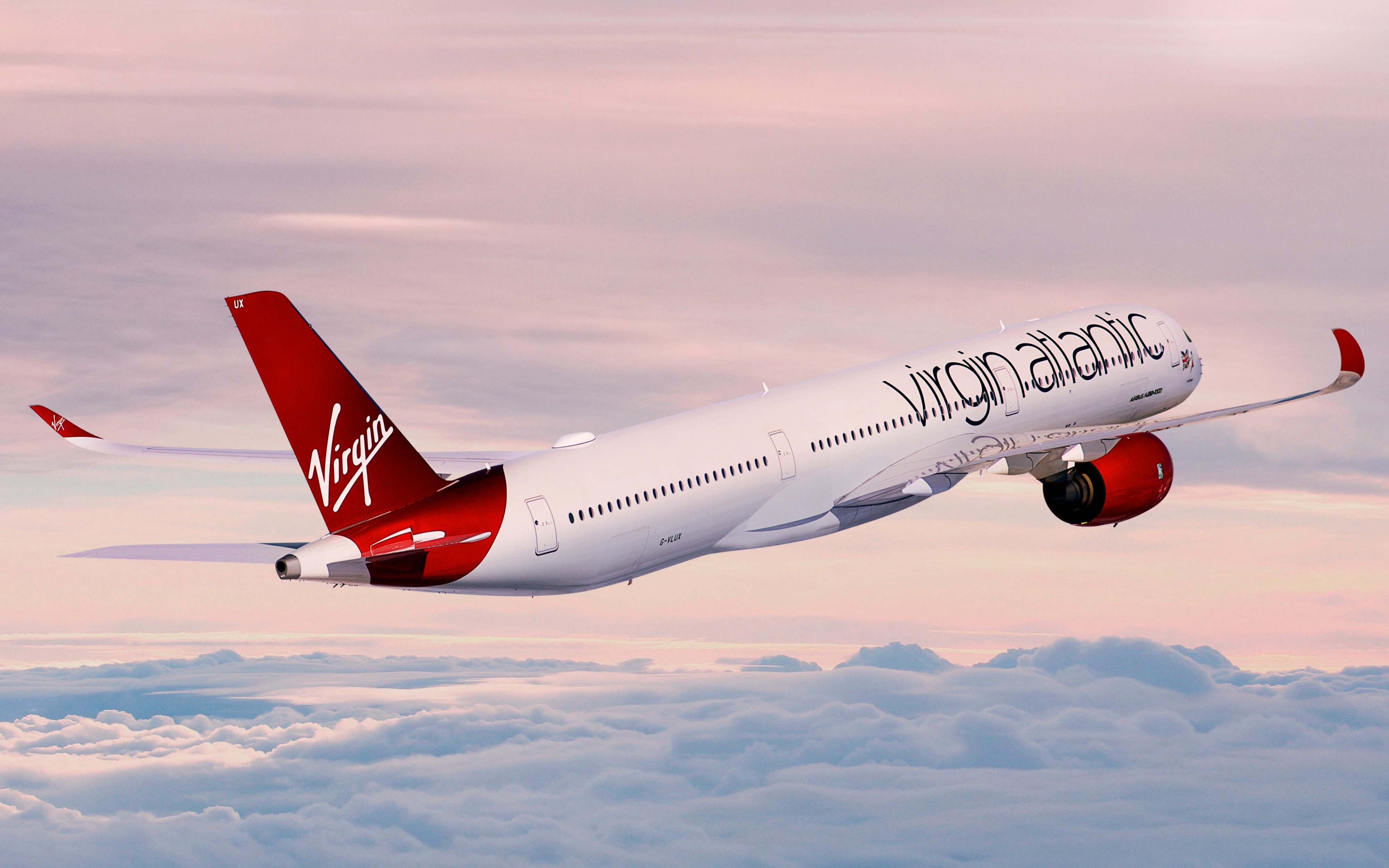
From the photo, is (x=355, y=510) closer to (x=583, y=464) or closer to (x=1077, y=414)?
(x=583, y=464)

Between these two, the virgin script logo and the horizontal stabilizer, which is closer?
the horizontal stabilizer

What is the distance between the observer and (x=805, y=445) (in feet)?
129

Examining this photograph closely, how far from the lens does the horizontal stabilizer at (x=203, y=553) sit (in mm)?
29016

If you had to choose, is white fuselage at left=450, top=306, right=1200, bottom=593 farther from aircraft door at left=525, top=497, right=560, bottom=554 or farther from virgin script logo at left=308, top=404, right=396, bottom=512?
virgin script logo at left=308, top=404, right=396, bottom=512

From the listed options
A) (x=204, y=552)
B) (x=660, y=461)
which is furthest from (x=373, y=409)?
(x=660, y=461)

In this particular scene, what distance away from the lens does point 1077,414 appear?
46281 millimetres

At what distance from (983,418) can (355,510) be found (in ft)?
60.1

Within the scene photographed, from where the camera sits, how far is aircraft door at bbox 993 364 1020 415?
44.1m

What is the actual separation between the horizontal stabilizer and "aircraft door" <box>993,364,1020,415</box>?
20398mm

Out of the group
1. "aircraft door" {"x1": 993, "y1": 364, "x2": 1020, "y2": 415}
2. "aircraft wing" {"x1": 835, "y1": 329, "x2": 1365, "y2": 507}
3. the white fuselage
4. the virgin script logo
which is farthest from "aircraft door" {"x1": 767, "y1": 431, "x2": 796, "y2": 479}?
the virgin script logo

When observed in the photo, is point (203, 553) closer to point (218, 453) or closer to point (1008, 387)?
point (218, 453)

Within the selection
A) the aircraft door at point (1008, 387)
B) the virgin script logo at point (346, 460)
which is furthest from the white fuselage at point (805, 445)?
the virgin script logo at point (346, 460)

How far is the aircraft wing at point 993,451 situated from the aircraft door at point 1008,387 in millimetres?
740

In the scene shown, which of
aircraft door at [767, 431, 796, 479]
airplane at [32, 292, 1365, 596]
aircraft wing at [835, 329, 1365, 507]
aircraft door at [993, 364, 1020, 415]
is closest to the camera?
airplane at [32, 292, 1365, 596]
